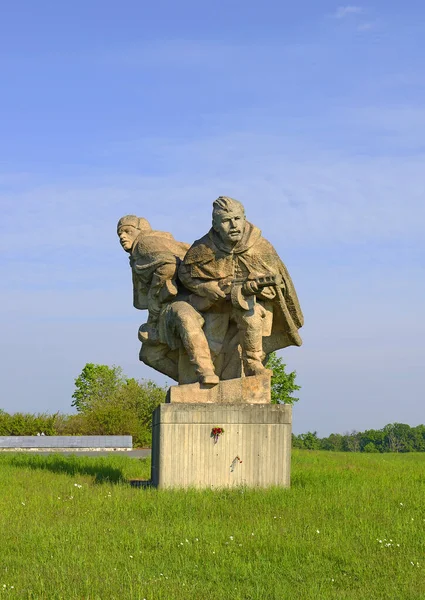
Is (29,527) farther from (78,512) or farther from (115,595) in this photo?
(115,595)

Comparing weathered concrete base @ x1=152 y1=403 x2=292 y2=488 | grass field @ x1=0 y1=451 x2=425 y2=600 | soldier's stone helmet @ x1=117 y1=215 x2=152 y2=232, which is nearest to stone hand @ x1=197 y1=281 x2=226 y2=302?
weathered concrete base @ x1=152 y1=403 x2=292 y2=488

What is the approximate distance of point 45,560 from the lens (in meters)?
6.82

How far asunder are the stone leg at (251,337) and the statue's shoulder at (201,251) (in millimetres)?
732

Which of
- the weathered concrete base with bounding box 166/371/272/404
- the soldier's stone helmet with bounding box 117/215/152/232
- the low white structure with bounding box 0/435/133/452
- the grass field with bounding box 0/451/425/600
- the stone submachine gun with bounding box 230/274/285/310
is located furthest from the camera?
the low white structure with bounding box 0/435/133/452

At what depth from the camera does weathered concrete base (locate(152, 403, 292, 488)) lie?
10117mm

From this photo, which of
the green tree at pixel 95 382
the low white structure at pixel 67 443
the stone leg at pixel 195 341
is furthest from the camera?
the green tree at pixel 95 382

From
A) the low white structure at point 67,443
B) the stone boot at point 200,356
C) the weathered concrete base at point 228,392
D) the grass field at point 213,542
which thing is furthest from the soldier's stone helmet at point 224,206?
the low white structure at point 67,443

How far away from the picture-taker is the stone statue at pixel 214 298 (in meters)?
10.5

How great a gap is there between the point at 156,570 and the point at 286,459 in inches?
152

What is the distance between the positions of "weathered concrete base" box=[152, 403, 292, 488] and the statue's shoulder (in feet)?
5.87

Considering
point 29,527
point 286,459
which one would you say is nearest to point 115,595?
point 29,527

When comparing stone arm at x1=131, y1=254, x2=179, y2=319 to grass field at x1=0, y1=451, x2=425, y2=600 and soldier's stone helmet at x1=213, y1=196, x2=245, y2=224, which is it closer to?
soldier's stone helmet at x1=213, y1=196, x2=245, y2=224

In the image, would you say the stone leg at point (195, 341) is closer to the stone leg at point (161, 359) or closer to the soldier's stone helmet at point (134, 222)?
the stone leg at point (161, 359)

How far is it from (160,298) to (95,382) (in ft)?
138
